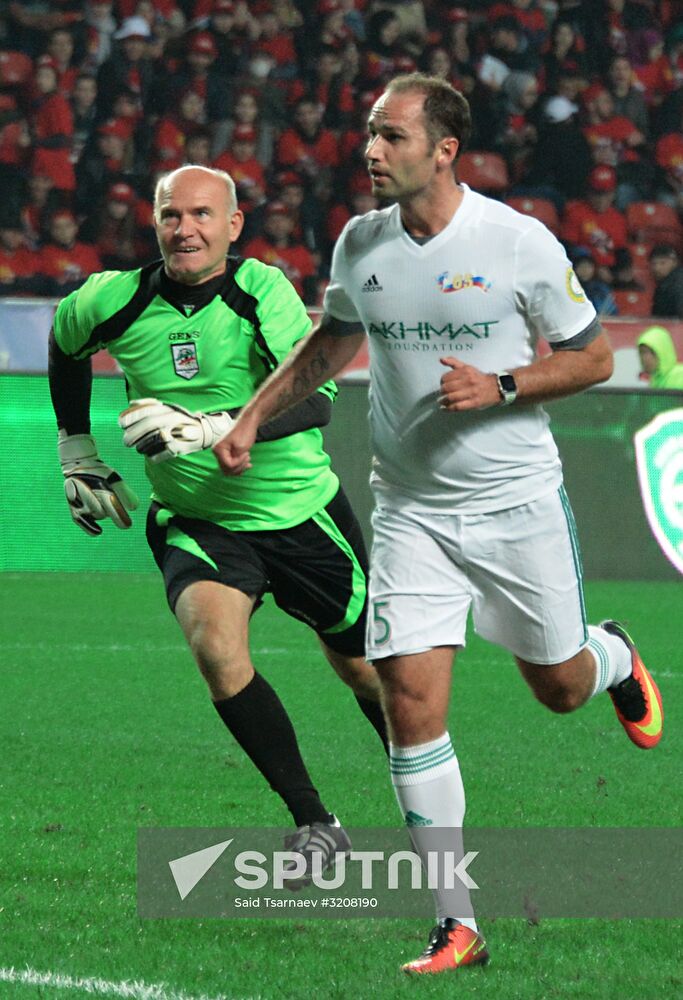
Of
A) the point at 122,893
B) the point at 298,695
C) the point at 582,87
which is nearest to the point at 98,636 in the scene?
the point at 298,695

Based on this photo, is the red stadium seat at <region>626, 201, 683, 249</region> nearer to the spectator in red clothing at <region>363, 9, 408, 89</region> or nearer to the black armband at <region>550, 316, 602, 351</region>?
the spectator in red clothing at <region>363, 9, 408, 89</region>

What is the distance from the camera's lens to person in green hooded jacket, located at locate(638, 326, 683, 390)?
487 inches

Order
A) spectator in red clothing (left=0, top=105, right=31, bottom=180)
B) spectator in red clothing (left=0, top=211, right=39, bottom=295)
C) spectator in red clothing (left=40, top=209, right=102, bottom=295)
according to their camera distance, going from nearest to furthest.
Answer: spectator in red clothing (left=0, top=211, right=39, bottom=295) → spectator in red clothing (left=40, top=209, right=102, bottom=295) → spectator in red clothing (left=0, top=105, right=31, bottom=180)

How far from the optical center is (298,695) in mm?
7742

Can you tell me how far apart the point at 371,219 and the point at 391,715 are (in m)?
1.22

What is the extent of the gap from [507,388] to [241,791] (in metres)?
2.48

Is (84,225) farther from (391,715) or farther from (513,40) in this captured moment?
(391,715)

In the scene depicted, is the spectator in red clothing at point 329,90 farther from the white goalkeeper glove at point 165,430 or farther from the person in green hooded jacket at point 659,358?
the white goalkeeper glove at point 165,430

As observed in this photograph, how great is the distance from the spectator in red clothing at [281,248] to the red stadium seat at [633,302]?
9.99 feet

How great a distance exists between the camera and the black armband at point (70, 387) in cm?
500

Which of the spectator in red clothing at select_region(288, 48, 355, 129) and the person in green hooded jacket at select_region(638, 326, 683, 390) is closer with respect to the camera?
the person in green hooded jacket at select_region(638, 326, 683, 390)

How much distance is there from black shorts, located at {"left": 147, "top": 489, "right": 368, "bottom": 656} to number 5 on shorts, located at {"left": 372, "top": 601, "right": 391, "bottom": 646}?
855mm

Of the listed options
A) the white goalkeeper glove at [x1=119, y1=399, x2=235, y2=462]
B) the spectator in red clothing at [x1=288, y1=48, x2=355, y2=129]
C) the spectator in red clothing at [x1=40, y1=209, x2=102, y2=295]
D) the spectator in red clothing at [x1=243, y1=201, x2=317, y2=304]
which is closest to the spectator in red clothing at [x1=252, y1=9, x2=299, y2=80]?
the spectator in red clothing at [x1=288, y1=48, x2=355, y2=129]

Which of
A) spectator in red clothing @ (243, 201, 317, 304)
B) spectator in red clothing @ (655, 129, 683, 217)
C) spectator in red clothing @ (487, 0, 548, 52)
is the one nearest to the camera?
spectator in red clothing @ (243, 201, 317, 304)
